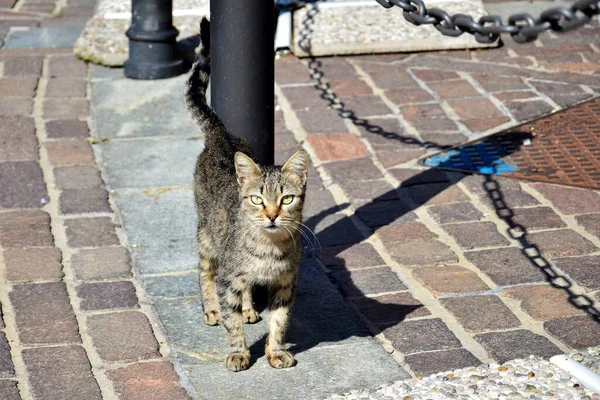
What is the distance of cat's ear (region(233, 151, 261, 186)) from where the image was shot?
428cm

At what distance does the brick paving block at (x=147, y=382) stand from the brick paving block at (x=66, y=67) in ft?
13.7

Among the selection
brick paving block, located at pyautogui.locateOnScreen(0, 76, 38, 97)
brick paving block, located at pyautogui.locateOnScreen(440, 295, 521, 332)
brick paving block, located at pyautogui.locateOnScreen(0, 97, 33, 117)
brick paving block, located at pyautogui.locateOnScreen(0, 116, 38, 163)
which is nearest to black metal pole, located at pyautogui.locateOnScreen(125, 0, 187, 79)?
brick paving block, located at pyautogui.locateOnScreen(0, 76, 38, 97)

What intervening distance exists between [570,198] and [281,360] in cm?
246

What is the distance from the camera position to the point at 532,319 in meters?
4.62

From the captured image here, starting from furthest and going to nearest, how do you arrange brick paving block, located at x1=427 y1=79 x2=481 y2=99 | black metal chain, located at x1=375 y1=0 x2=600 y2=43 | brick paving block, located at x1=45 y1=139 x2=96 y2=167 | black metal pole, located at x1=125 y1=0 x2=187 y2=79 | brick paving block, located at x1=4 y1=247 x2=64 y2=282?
black metal pole, located at x1=125 y1=0 x2=187 y2=79 < brick paving block, located at x1=427 y1=79 x2=481 y2=99 < brick paving block, located at x1=45 y1=139 x2=96 y2=167 < brick paving block, located at x1=4 y1=247 x2=64 y2=282 < black metal chain, located at x1=375 y1=0 x2=600 y2=43

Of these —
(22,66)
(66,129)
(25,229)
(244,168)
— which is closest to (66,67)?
(22,66)

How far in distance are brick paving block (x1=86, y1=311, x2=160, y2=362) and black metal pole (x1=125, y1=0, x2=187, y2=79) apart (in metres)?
3.44

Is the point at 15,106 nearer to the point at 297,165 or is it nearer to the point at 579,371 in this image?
the point at 297,165

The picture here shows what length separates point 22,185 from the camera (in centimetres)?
605

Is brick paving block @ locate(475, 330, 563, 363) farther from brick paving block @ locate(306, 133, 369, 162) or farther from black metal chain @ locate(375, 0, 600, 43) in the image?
brick paving block @ locate(306, 133, 369, 162)

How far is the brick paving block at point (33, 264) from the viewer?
5.02m

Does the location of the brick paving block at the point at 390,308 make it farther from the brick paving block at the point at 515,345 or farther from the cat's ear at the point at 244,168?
the cat's ear at the point at 244,168

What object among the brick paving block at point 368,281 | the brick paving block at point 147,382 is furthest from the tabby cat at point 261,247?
the brick paving block at point 368,281

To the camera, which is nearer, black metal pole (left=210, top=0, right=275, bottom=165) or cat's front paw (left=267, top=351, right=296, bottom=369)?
cat's front paw (left=267, top=351, right=296, bottom=369)
